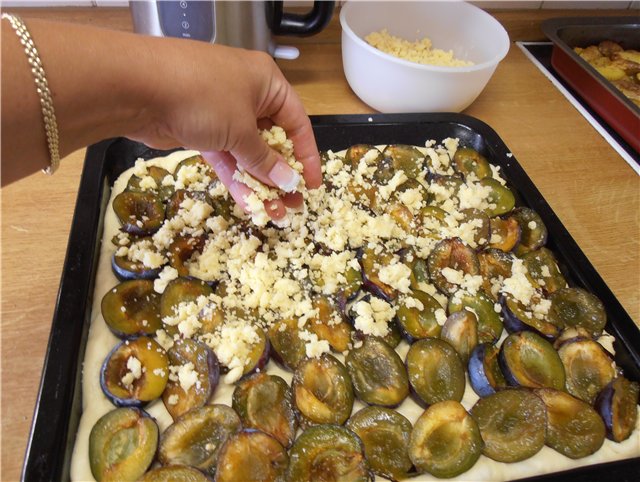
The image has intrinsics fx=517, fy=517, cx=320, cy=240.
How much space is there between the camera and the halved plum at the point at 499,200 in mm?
1327

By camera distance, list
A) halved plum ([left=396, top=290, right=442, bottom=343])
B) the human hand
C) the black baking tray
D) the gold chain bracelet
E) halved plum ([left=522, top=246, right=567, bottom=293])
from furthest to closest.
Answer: halved plum ([left=522, top=246, right=567, bottom=293]) < halved plum ([left=396, top=290, right=442, bottom=343]) < the black baking tray < the human hand < the gold chain bracelet

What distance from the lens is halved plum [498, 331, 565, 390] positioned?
3.40ft

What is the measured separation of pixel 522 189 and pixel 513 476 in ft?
2.43

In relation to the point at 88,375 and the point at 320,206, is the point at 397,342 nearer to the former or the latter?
the point at 320,206

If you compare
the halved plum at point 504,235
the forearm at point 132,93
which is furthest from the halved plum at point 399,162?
the forearm at point 132,93

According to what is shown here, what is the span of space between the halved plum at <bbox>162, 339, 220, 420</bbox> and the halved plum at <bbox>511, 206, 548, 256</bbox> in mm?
780

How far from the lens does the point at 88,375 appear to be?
3.18ft

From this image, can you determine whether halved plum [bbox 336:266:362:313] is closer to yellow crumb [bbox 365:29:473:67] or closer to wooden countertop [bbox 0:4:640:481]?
wooden countertop [bbox 0:4:640:481]

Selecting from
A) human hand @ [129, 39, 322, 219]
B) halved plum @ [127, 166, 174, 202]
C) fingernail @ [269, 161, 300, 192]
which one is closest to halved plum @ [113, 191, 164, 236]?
Answer: halved plum @ [127, 166, 174, 202]

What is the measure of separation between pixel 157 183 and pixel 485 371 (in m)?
0.88

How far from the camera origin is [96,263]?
1.14 metres

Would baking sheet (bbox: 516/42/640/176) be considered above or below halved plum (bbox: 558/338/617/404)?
above

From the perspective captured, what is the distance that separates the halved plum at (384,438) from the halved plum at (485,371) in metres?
0.17

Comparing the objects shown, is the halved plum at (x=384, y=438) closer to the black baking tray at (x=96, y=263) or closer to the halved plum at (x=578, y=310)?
the black baking tray at (x=96, y=263)
